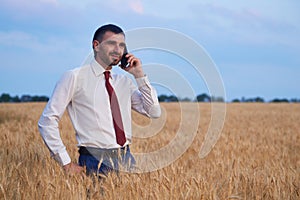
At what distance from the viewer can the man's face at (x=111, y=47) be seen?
354 centimetres

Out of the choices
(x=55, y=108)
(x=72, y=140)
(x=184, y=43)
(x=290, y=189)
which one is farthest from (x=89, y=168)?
(x=72, y=140)

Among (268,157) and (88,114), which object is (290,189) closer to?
(88,114)

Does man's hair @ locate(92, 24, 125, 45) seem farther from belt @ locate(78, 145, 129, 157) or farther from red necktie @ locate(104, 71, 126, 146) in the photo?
belt @ locate(78, 145, 129, 157)

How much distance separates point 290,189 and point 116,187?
161cm

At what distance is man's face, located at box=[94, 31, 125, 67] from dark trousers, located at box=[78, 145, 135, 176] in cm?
77

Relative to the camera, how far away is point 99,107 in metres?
3.70

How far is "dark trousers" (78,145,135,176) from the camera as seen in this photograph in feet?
11.9

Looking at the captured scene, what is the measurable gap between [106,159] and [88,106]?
0.48 m

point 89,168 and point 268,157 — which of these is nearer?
point 89,168

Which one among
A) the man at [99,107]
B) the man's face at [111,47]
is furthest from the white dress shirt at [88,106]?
the man's face at [111,47]

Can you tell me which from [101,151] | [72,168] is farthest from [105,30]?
[72,168]

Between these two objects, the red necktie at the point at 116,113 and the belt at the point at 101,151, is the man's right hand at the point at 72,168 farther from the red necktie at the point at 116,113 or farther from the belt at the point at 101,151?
the red necktie at the point at 116,113

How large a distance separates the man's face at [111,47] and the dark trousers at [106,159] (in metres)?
0.77

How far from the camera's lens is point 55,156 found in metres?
3.55
